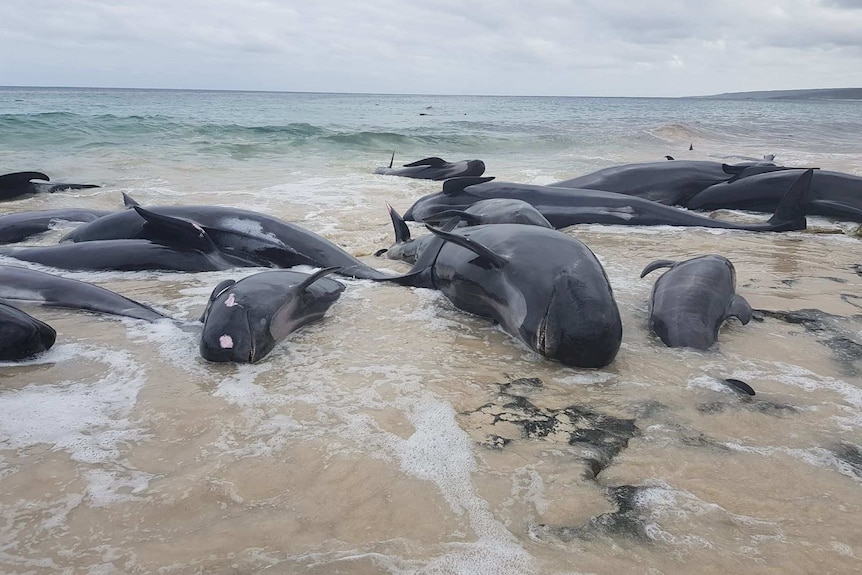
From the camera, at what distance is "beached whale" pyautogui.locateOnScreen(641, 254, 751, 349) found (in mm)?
4234

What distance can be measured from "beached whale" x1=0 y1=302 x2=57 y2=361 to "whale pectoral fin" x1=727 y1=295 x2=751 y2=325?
4583mm

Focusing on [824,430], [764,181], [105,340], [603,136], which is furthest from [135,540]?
[603,136]

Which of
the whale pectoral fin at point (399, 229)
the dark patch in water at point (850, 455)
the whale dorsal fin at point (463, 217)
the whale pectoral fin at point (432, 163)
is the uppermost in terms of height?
the whale pectoral fin at point (432, 163)

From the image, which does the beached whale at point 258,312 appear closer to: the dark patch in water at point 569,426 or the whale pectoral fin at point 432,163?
Result: the dark patch in water at point 569,426

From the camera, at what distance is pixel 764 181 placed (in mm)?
9508

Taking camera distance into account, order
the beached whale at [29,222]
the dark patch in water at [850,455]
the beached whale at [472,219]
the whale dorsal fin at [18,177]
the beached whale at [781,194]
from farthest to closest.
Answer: the whale dorsal fin at [18,177] → the beached whale at [781,194] → the beached whale at [29,222] → the beached whale at [472,219] → the dark patch in water at [850,455]

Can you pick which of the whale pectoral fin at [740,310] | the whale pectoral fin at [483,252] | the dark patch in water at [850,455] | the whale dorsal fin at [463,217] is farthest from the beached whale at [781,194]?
the dark patch in water at [850,455]

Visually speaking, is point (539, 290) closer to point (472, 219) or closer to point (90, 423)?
point (472, 219)

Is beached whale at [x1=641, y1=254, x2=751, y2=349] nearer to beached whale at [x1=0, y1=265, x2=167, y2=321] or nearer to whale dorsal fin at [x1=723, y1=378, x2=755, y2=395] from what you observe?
whale dorsal fin at [x1=723, y1=378, x2=755, y2=395]

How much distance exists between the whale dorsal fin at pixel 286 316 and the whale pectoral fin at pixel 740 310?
2.92 metres

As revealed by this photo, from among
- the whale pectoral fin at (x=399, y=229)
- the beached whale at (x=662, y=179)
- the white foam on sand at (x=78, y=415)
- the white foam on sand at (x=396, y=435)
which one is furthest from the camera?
the beached whale at (x=662, y=179)

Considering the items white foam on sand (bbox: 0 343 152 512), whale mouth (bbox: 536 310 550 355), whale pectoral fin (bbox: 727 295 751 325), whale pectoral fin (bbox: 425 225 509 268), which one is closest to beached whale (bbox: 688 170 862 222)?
whale pectoral fin (bbox: 727 295 751 325)

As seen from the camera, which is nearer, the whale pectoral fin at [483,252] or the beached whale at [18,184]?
the whale pectoral fin at [483,252]

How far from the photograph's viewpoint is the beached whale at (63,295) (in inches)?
190
